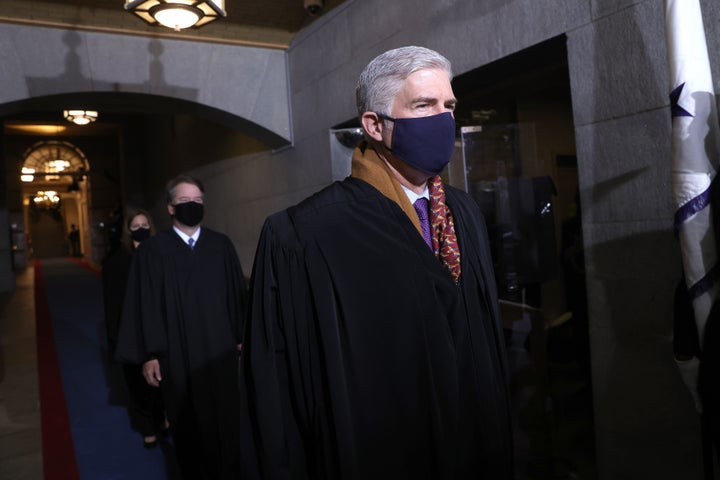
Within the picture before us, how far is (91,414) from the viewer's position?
457cm

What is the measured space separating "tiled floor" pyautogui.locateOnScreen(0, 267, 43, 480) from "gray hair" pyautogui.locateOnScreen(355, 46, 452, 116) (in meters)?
3.36

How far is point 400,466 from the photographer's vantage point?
4.59ft

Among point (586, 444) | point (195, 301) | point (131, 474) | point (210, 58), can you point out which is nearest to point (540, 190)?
point (586, 444)

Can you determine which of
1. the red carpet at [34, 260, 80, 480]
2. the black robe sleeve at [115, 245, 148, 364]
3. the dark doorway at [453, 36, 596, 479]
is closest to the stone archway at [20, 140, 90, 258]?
the red carpet at [34, 260, 80, 480]

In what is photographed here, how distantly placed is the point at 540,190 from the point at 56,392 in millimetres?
4599

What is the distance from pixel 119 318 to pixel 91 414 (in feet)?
3.59

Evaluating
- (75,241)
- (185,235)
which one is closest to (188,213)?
(185,235)

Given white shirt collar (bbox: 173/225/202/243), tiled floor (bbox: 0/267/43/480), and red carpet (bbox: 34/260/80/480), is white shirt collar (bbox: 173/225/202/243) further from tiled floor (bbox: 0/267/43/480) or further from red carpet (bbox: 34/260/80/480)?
tiled floor (bbox: 0/267/43/480)

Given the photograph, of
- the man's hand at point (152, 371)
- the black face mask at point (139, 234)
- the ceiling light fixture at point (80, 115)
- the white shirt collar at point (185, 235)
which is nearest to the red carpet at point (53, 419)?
the man's hand at point (152, 371)

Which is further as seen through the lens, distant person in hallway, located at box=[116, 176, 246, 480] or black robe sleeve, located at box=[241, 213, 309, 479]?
distant person in hallway, located at box=[116, 176, 246, 480]

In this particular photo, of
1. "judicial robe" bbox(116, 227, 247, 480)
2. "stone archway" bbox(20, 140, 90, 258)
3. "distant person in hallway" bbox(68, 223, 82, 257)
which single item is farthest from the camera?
"distant person in hallway" bbox(68, 223, 82, 257)

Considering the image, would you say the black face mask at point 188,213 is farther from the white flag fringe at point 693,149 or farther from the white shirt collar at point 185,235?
the white flag fringe at point 693,149

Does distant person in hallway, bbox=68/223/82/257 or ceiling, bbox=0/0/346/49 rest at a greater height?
ceiling, bbox=0/0/346/49

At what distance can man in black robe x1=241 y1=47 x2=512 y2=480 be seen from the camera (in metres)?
1.38
